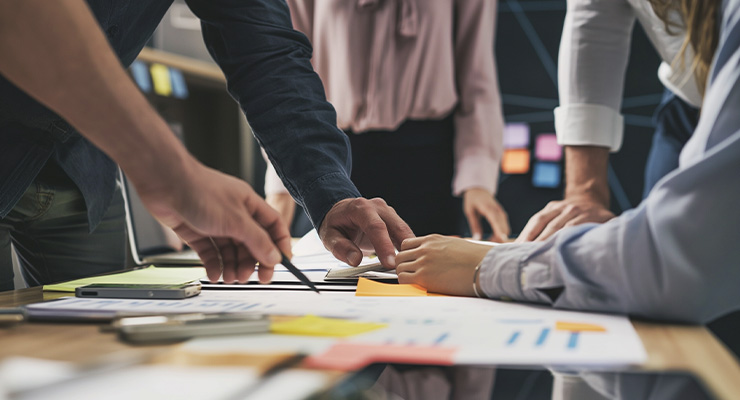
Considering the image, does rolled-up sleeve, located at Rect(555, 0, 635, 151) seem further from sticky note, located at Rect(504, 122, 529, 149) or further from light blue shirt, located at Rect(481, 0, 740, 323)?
sticky note, located at Rect(504, 122, 529, 149)

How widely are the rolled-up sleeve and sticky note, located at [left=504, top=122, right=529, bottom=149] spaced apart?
7.94 ft

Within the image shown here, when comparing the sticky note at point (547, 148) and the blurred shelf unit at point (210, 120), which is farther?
the sticky note at point (547, 148)

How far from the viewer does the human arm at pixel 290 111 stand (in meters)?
0.95

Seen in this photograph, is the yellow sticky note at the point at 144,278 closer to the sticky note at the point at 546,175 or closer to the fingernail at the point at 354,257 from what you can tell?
the fingernail at the point at 354,257

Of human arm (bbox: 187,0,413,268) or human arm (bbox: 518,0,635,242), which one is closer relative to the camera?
human arm (bbox: 187,0,413,268)

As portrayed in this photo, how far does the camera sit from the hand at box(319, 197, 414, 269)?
883 mm

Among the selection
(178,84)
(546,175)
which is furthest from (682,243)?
(546,175)

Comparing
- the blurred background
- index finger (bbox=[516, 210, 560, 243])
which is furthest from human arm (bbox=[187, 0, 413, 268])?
the blurred background

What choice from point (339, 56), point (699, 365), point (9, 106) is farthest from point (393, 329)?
point (339, 56)

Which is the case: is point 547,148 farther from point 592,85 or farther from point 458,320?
point 458,320

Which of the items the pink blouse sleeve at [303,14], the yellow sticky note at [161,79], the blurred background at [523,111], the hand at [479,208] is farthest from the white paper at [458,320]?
the blurred background at [523,111]

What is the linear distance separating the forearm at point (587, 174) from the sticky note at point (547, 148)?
94.3 inches

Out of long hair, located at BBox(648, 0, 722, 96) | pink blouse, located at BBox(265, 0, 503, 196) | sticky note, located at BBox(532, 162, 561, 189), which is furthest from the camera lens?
sticky note, located at BBox(532, 162, 561, 189)

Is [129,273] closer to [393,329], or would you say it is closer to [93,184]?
[93,184]
